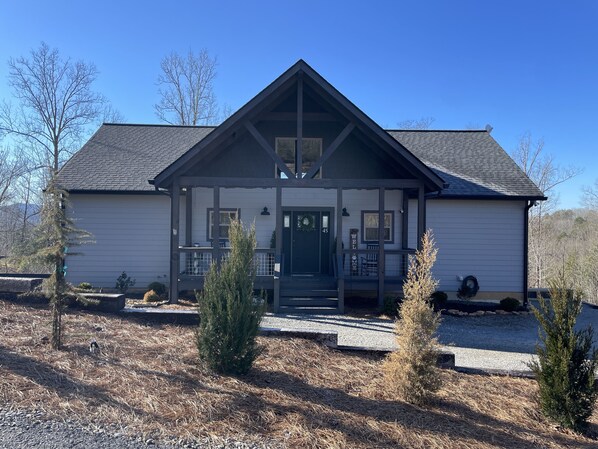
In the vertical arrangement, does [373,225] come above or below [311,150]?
below

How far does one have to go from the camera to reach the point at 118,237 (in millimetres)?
12023

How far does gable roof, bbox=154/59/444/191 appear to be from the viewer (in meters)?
9.49

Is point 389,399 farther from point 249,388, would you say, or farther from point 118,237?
point 118,237

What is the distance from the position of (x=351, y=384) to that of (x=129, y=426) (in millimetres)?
2524

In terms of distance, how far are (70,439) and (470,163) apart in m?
14.1

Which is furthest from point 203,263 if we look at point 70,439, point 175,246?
point 70,439

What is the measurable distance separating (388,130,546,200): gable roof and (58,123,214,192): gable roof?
8593mm

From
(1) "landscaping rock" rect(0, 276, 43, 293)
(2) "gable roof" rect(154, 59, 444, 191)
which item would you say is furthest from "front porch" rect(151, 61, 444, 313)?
(1) "landscaping rock" rect(0, 276, 43, 293)

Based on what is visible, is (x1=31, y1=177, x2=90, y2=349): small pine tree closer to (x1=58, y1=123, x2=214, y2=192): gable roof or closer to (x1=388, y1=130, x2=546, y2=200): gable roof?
(x1=58, y1=123, x2=214, y2=192): gable roof

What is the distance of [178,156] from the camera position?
1395 cm

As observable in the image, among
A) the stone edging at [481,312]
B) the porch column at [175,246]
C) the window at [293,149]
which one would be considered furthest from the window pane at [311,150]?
the stone edging at [481,312]

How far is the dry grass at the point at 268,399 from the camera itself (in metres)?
3.59

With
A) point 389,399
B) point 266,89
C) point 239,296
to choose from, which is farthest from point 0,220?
point 389,399

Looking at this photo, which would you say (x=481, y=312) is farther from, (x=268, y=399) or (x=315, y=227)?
(x=268, y=399)
